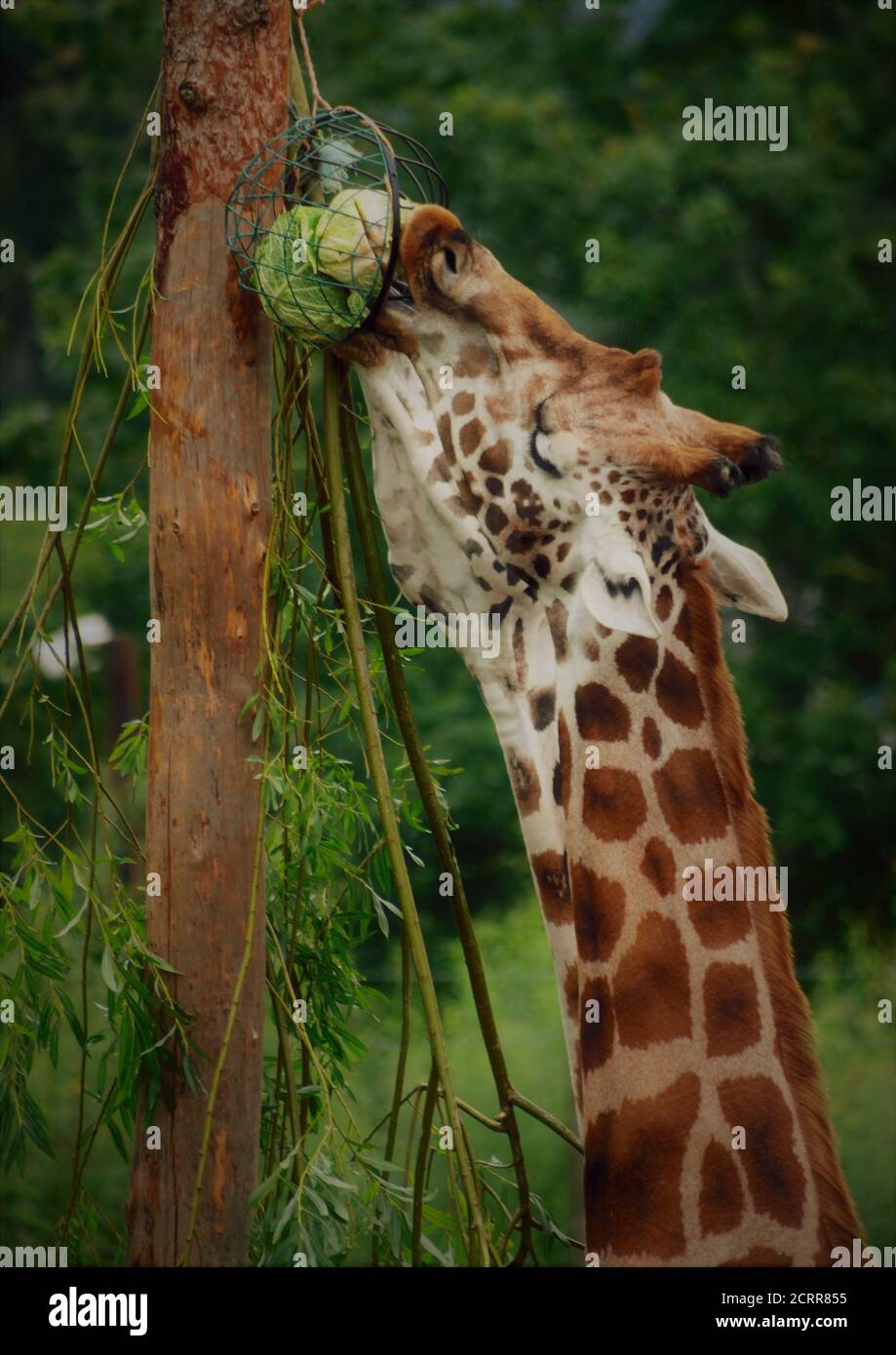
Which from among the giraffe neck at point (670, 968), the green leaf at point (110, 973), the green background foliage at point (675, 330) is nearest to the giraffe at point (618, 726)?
the giraffe neck at point (670, 968)

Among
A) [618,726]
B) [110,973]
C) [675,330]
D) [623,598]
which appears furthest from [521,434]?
[675,330]

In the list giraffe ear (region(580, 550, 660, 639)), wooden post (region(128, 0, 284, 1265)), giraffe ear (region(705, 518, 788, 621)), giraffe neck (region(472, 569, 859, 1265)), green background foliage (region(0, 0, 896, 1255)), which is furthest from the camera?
green background foliage (region(0, 0, 896, 1255))

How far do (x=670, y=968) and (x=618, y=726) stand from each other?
1.21ft

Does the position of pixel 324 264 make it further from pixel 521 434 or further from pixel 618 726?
pixel 618 726

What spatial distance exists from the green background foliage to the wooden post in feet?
11.2

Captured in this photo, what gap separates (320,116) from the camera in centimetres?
236

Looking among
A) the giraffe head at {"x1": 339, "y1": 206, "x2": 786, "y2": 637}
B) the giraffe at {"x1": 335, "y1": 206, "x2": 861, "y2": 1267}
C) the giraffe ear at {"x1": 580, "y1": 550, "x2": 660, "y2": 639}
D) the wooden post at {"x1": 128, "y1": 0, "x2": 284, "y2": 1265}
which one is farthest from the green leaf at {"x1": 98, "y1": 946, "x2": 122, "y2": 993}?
the giraffe ear at {"x1": 580, "y1": 550, "x2": 660, "y2": 639}

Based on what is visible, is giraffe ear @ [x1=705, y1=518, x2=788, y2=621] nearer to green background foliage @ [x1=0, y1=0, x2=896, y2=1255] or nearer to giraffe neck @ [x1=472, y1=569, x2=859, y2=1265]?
giraffe neck @ [x1=472, y1=569, x2=859, y2=1265]

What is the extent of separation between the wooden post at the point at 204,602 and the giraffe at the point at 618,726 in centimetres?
24

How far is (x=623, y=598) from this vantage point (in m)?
2.16

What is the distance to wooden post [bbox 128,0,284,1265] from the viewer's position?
2352mm

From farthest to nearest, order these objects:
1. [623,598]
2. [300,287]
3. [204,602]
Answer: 1. [204,602]
2. [300,287]
3. [623,598]

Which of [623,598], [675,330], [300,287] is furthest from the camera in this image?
[675,330]
